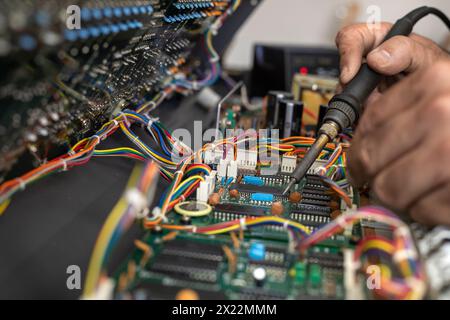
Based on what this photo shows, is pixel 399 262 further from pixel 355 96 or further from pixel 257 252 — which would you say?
pixel 355 96

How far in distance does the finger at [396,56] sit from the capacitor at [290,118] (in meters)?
0.25

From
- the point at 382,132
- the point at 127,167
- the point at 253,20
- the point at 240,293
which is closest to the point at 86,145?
the point at 127,167

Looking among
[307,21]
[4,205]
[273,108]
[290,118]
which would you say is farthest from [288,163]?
[307,21]

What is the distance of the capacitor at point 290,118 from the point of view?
1.28 metres

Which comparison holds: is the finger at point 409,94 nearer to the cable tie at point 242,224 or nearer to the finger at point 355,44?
the cable tie at point 242,224

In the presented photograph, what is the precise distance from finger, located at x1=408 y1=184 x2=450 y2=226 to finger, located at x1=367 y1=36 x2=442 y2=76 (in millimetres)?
552

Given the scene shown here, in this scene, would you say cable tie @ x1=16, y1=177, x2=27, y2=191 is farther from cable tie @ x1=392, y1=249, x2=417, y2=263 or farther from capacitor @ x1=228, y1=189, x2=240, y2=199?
cable tie @ x1=392, y1=249, x2=417, y2=263

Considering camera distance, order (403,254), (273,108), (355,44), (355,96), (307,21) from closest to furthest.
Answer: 1. (403,254)
2. (355,96)
3. (355,44)
4. (273,108)
5. (307,21)

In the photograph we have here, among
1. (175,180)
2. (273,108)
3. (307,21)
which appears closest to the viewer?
(175,180)

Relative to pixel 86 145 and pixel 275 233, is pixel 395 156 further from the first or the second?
pixel 86 145

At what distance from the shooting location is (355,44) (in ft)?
4.12

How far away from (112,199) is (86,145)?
0.17 metres

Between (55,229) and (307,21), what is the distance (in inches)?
92.4

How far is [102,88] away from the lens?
0.88 metres
